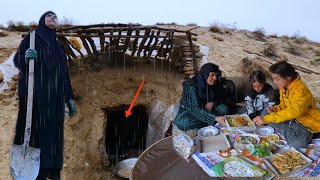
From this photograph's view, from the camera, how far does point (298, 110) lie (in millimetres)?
4016

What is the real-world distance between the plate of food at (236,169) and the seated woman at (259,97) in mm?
1509

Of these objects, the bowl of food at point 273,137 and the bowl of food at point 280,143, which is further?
the bowl of food at point 273,137

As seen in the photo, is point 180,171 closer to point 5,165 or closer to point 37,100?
point 37,100

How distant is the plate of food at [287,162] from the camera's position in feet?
10.8

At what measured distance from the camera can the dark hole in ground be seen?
8.45 m

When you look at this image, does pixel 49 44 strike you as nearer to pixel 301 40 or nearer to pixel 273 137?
pixel 273 137

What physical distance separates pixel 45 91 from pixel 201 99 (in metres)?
1.94

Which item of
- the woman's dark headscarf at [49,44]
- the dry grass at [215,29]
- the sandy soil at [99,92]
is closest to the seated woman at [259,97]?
the sandy soil at [99,92]

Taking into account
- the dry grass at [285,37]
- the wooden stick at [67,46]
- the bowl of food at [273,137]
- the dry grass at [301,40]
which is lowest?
the bowl of food at [273,137]

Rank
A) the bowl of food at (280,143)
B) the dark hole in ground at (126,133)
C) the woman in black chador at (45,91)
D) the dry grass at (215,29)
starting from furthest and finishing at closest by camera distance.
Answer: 1. the dry grass at (215,29)
2. the dark hole in ground at (126,133)
3. the woman in black chador at (45,91)
4. the bowl of food at (280,143)

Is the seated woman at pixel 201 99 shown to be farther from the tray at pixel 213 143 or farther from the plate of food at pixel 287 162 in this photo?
the plate of food at pixel 287 162

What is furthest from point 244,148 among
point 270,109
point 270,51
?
point 270,51

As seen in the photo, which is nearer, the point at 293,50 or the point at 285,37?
the point at 293,50

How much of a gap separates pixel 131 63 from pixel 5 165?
318 centimetres
